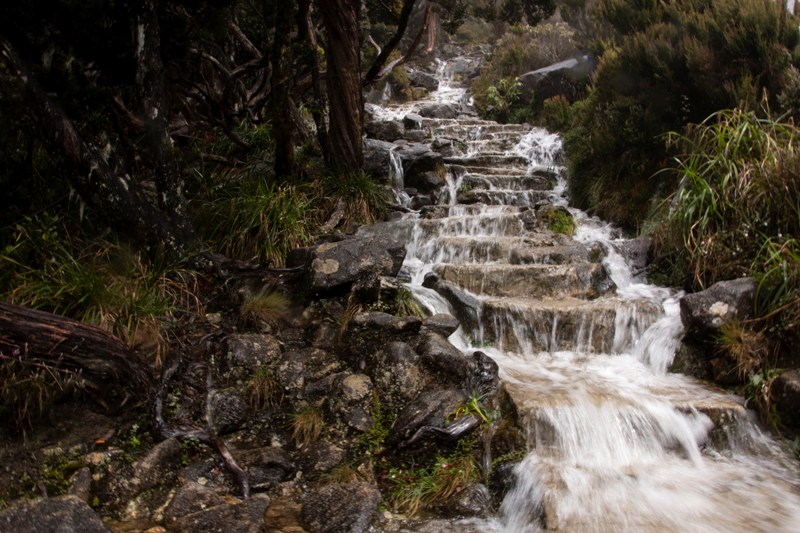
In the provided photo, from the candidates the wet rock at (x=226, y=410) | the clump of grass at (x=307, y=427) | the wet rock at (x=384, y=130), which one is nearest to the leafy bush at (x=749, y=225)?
the clump of grass at (x=307, y=427)

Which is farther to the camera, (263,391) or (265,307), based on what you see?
(265,307)

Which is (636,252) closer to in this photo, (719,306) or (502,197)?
(719,306)

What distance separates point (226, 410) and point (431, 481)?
1.63 meters

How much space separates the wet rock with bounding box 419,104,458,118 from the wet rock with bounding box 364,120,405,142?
15.5 feet

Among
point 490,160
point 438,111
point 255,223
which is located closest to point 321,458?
point 255,223

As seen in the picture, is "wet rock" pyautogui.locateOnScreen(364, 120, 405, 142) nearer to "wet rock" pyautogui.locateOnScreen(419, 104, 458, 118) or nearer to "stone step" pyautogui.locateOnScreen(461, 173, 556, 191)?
"stone step" pyautogui.locateOnScreen(461, 173, 556, 191)

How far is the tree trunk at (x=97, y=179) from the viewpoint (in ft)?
12.3

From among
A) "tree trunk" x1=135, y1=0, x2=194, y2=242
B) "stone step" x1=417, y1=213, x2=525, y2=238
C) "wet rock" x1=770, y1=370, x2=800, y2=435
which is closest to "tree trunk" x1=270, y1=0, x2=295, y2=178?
"tree trunk" x1=135, y1=0, x2=194, y2=242

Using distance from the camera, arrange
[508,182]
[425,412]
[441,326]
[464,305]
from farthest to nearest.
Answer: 1. [508,182]
2. [464,305]
3. [441,326]
4. [425,412]

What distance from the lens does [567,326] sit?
5289mm

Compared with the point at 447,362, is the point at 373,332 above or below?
above

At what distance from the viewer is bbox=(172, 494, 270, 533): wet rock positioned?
2922 mm

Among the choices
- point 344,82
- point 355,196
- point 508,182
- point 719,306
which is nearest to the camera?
point 719,306

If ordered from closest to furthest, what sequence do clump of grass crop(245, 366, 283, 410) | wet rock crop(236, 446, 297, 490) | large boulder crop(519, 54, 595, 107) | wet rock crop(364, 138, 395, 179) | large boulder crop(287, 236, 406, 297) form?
wet rock crop(236, 446, 297, 490) < clump of grass crop(245, 366, 283, 410) < large boulder crop(287, 236, 406, 297) < wet rock crop(364, 138, 395, 179) < large boulder crop(519, 54, 595, 107)
